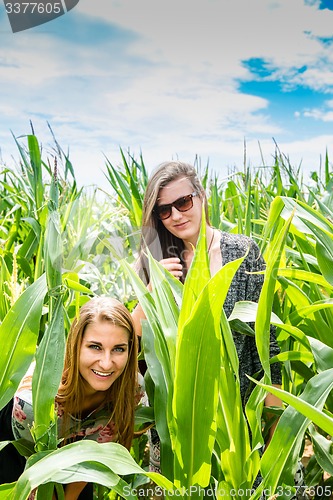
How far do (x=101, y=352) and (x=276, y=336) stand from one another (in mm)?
323

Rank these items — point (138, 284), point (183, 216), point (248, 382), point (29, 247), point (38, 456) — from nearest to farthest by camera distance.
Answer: point (38, 456) < point (138, 284) < point (183, 216) < point (248, 382) < point (29, 247)

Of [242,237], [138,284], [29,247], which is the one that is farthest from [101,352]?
[29,247]

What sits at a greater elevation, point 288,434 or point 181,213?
point 181,213

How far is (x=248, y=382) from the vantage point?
A: 0.88 meters

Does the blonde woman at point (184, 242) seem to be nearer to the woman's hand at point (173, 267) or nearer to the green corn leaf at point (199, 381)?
the woman's hand at point (173, 267)

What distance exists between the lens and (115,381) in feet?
2.31

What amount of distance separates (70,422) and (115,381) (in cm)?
8

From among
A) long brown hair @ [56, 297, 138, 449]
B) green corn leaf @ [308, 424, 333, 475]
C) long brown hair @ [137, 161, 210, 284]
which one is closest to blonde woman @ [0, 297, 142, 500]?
long brown hair @ [56, 297, 138, 449]

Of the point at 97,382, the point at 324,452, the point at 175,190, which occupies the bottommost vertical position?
the point at 324,452

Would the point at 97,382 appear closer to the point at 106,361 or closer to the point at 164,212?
the point at 106,361

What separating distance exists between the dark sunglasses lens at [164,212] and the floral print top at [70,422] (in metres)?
0.24

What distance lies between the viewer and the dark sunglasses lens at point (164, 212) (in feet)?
2.57

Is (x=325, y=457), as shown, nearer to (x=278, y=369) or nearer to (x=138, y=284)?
(x=278, y=369)

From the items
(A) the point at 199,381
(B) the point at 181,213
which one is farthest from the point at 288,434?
(B) the point at 181,213
